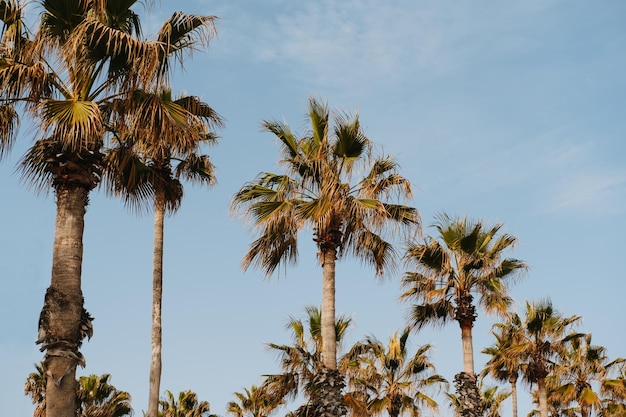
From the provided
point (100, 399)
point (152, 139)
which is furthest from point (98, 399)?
point (152, 139)

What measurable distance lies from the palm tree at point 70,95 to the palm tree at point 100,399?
77.6ft

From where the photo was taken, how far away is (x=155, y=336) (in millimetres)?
20875

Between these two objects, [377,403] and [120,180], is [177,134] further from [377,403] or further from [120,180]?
[377,403]

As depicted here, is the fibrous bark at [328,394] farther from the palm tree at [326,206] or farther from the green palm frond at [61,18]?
the green palm frond at [61,18]

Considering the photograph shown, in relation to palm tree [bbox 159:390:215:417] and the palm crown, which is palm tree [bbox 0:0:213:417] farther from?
palm tree [bbox 159:390:215:417]

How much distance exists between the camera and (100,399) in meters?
35.4

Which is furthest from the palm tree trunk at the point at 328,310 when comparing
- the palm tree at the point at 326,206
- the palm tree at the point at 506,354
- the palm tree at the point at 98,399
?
the palm tree at the point at 98,399

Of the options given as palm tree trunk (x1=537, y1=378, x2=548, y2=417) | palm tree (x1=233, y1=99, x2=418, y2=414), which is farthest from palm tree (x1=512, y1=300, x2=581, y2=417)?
palm tree (x1=233, y1=99, x2=418, y2=414)

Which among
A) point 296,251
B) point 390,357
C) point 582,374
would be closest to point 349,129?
point 296,251

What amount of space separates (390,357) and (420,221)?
34.6 feet

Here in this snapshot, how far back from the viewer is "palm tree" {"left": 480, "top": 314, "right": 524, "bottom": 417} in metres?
32.0

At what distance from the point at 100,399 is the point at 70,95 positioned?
2539 cm

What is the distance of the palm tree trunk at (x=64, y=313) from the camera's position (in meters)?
11.1

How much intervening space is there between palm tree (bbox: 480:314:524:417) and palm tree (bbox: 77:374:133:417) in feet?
53.1
